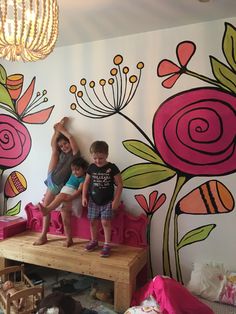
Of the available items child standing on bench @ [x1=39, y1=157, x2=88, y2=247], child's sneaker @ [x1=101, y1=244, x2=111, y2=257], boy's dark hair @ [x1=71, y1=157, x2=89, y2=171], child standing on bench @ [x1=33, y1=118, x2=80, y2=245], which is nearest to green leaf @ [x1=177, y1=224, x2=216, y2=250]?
child's sneaker @ [x1=101, y1=244, x2=111, y2=257]

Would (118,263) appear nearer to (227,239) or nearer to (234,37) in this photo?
(227,239)

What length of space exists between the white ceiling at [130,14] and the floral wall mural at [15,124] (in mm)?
701

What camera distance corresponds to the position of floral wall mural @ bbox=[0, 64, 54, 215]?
2711 millimetres

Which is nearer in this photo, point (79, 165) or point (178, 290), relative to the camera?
point (178, 290)

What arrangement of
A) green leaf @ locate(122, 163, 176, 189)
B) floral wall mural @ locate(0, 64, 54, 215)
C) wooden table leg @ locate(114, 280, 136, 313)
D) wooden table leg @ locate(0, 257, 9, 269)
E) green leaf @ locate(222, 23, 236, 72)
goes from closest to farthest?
wooden table leg @ locate(114, 280, 136, 313), green leaf @ locate(222, 23, 236, 72), green leaf @ locate(122, 163, 176, 189), wooden table leg @ locate(0, 257, 9, 269), floral wall mural @ locate(0, 64, 54, 215)

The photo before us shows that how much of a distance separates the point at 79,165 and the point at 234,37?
1447 mm

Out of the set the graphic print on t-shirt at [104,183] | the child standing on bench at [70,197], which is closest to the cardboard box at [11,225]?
the child standing on bench at [70,197]

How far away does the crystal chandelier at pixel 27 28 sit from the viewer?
3.67 ft

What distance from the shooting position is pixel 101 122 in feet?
7.99

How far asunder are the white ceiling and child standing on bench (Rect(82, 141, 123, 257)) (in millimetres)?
841

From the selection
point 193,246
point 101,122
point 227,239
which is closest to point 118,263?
point 193,246

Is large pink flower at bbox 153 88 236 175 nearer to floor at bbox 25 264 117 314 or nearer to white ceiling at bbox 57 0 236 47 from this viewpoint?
white ceiling at bbox 57 0 236 47

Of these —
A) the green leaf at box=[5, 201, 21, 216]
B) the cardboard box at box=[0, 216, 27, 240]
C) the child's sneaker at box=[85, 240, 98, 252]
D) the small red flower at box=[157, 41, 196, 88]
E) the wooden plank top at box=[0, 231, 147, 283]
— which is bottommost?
the wooden plank top at box=[0, 231, 147, 283]

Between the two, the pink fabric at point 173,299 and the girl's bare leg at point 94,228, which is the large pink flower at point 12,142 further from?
the pink fabric at point 173,299
